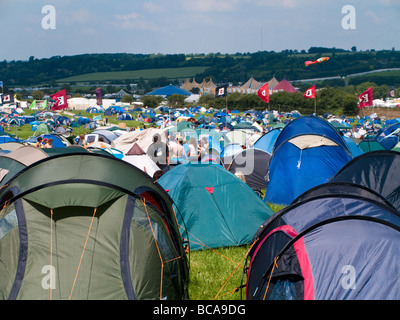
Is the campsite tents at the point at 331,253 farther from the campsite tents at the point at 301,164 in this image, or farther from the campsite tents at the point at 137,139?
the campsite tents at the point at 137,139

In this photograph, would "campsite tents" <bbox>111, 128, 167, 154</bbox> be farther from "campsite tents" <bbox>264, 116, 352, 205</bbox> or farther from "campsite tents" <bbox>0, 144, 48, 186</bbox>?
"campsite tents" <bbox>0, 144, 48, 186</bbox>

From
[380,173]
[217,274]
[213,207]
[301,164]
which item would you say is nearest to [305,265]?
[217,274]

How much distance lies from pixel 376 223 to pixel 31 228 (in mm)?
3379

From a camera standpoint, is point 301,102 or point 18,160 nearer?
point 18,160

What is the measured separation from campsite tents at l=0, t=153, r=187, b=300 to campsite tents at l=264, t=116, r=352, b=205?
18.6 ft

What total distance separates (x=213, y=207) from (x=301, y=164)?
11.3ft

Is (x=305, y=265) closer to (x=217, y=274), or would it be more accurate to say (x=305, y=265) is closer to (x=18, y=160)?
(x=217, y=274)

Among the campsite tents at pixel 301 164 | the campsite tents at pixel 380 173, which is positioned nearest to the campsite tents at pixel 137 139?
the campsite tents at pixel 301 164

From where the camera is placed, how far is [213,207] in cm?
779

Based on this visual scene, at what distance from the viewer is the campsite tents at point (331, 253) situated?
13.3 ft

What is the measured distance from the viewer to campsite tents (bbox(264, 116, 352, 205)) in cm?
1045

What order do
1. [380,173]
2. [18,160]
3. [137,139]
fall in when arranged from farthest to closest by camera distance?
[137,139] < [18,160] < [380,173]

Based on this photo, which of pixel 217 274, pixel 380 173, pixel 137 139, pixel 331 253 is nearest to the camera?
pixel 331 253

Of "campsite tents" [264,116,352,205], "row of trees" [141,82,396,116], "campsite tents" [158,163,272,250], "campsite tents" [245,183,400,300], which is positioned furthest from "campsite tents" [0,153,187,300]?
"row of trees" [141,82,396,116]
